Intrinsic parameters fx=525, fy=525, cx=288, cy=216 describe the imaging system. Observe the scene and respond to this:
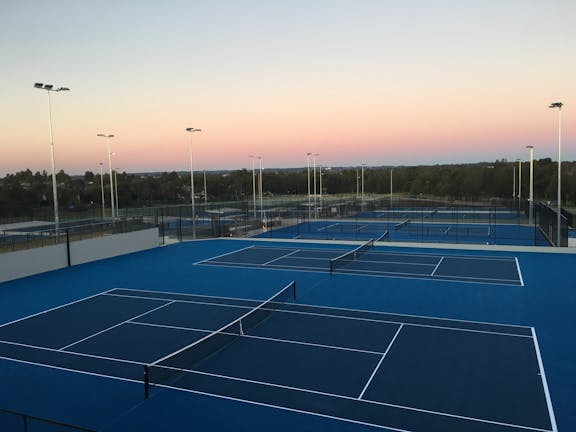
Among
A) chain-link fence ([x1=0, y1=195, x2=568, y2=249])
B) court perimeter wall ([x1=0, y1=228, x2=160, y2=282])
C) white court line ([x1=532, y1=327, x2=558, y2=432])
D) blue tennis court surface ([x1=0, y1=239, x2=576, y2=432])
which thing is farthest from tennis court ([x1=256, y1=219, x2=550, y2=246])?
white court line ([x1=532, y1=327, x2=558, y2=432])

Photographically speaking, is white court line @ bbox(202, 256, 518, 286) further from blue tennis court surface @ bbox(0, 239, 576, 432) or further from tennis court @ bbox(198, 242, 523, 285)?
blue tennis court surface @ bbox(0, 239, 576, 432)

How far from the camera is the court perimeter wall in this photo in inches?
958

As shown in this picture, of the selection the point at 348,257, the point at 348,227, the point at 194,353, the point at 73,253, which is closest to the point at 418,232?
the point at 348,227

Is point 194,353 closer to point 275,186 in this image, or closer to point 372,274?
point 372,274

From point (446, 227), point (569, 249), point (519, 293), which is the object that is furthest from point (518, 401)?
point (446, 227)

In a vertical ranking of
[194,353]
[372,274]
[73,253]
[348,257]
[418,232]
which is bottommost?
[418,232]

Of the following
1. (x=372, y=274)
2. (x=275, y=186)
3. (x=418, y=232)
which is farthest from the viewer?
(x=275, y=186)

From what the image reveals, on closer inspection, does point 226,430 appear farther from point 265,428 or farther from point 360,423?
point 360,423

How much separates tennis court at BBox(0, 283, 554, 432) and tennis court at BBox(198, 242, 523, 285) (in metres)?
7.79

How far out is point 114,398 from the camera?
1098cm

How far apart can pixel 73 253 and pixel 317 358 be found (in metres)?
19.2

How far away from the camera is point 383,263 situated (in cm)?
2791

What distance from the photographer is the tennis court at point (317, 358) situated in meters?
10.4

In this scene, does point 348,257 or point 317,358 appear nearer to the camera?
point 317,358
